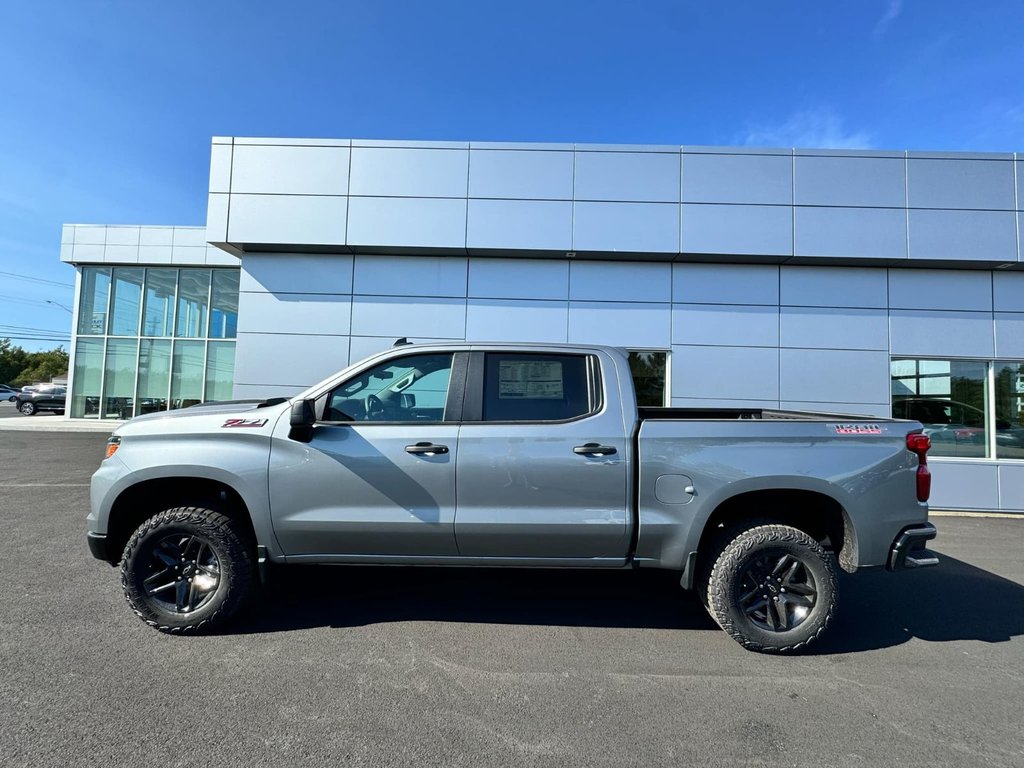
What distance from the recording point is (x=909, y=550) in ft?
11.2

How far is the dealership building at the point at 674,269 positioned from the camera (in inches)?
330

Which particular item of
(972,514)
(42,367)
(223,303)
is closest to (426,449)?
(972,514)

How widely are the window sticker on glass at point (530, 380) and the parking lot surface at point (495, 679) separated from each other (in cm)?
166

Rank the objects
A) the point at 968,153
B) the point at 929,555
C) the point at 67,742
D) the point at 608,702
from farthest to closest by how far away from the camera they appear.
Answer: the point at 968,153, the point at 929,555, the point at 608,702, the point at 67,742

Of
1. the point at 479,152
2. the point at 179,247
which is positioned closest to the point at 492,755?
the point at 479,152

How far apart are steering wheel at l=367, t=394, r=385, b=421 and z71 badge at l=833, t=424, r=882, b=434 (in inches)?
121

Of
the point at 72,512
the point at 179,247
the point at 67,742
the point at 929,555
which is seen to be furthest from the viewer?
the point at 179,247

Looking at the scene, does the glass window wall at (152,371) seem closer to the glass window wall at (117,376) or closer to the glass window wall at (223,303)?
the glass window wall at (117,376)

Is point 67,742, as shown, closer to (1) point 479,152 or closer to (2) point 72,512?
(2) point 72,512

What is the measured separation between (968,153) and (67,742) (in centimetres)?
1217

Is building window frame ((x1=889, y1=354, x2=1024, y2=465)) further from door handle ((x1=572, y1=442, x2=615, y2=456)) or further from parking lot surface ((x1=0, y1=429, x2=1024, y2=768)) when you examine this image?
door handle ((x1=572, y1=442, x2=615, y2=456))

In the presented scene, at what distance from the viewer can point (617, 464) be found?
3.45 metres

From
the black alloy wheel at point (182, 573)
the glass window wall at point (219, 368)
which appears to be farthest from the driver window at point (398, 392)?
the glass window wall at point (219, 368)

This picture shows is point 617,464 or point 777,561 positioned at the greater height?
point 617,464
